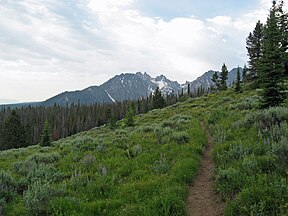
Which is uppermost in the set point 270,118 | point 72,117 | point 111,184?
point 270,118

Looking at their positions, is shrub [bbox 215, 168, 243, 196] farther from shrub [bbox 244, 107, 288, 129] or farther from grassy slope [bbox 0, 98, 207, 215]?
shrub [bbox 244, 107, 288, 129]

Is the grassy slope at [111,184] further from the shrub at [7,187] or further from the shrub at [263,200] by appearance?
the shrub at [263,200]

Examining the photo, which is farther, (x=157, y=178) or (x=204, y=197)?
(x=157, y=178)

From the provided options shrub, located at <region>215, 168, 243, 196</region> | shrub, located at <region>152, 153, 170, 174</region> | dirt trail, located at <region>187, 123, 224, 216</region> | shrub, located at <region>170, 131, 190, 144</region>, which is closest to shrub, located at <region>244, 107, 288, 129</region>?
shrub, located at <region>170, 131, 190, 144</region>

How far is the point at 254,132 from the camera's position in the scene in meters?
11.1

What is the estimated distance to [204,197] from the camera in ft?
23.4

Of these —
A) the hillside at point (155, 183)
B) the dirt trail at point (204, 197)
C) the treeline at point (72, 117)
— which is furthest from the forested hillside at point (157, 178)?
the treeline at point (72, 117)

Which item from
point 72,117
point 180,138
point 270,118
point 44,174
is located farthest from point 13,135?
point 270,118

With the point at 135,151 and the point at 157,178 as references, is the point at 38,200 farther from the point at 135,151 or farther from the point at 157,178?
the point at 135,151

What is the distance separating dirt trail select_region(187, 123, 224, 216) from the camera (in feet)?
20.9

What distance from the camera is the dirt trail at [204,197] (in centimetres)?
636

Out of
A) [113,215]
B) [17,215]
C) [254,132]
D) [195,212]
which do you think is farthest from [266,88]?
[17,215]

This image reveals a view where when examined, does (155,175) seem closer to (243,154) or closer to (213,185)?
(213,185)

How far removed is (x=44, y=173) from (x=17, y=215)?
3333 millimetres
